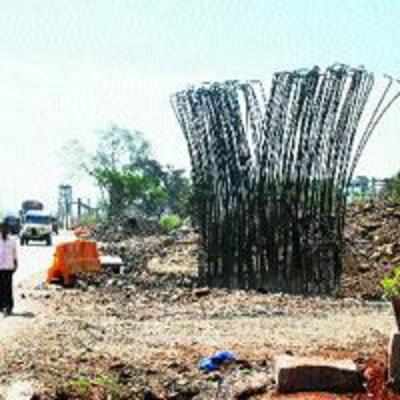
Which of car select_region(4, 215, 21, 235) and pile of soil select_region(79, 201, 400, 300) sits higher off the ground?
car select_region(4, 215, 21, 235)

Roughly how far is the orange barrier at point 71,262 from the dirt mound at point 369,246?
4.89m

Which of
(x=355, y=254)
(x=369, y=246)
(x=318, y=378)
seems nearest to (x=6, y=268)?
(x=318, y=378)

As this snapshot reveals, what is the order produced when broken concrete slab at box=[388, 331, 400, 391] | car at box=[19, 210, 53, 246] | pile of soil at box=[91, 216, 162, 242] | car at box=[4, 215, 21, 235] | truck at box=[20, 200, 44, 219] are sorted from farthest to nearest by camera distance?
A: truck at box=[20, 200, 44, 219], pile of soil at box=[91, 216, 162, 242], car at box=[19, 210, 53, 246], car at box=[4, 215, 21, 235], broken concrete slab at box=[388, 331, 400, 391]

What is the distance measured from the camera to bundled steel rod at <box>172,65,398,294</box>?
16.1m

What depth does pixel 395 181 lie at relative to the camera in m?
29.6

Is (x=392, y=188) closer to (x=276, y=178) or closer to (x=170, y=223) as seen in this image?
(x=276, y=178)

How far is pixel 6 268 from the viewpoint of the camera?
50.6 ft

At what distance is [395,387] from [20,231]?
44336 mm

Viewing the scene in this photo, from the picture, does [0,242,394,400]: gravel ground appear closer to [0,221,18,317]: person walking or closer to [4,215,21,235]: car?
[0,221,18,317]: person walking

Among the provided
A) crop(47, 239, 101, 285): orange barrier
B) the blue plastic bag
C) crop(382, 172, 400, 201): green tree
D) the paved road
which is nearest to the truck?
the paved road

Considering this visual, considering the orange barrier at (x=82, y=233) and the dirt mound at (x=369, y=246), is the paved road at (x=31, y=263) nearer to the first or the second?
the orange barrier at (x=82, y=233)

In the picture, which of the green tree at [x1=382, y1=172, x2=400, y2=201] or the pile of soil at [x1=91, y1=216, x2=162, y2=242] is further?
the pile of soil at [x1=91, y1=216, x2=162, y2=242]

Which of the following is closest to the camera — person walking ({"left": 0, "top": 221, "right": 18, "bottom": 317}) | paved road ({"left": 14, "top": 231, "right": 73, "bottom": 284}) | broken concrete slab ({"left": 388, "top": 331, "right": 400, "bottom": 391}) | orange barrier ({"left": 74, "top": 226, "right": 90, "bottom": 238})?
broken concrete slab ({"left": 388, "top": 331, "right": 400, "bottom": 391})

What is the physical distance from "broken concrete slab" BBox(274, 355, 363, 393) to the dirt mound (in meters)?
9.12
